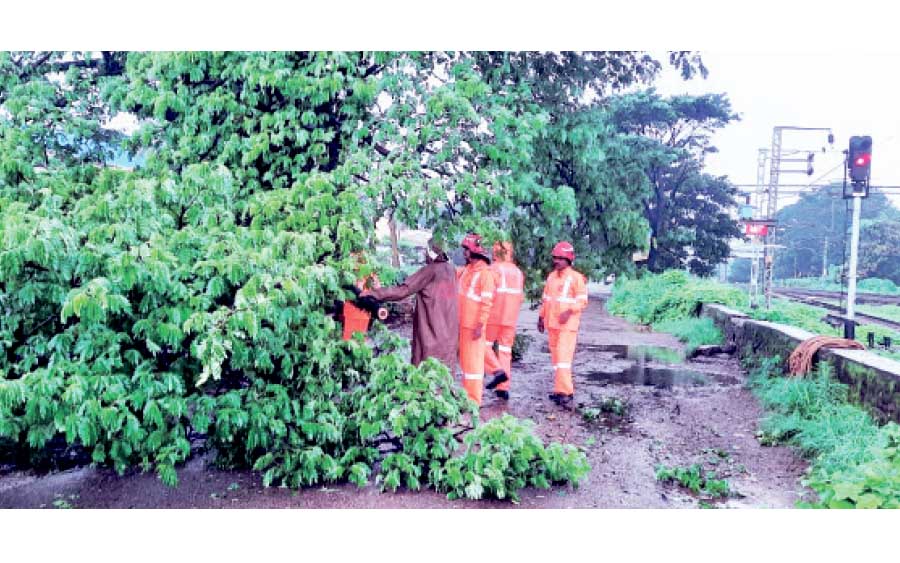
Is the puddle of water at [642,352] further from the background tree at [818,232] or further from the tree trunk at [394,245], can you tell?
the tree trunk at [394,245]

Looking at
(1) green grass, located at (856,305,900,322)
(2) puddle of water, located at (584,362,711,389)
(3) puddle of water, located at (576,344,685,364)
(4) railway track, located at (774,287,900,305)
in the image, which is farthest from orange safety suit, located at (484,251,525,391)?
(1) green grass, located at (856,305,900,322)

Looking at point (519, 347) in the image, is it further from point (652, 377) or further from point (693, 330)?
point (693, 330)

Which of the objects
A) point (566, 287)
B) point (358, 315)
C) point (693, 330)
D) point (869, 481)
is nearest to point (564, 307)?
point (566, 287)

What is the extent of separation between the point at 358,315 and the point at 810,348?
3831mm

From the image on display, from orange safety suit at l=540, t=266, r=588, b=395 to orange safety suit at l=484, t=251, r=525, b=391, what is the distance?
31 centimetres

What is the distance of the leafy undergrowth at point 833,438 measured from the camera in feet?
12.1

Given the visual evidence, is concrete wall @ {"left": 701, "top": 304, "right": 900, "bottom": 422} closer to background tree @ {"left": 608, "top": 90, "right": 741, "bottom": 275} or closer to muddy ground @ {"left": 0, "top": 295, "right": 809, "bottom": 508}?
muddy ground @ {"left": 0, "top": 295, "right": 809, "bottom": 508}

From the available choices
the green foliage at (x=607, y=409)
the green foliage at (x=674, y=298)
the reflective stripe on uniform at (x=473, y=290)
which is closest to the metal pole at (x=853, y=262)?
the green foliage at (x=607, y=409)

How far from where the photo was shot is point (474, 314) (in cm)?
588

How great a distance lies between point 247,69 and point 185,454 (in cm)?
239

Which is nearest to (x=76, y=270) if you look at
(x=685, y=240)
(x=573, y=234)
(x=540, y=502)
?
(x=540, y=502)

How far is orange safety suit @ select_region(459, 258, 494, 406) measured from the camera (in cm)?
584

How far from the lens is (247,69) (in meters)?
4.52

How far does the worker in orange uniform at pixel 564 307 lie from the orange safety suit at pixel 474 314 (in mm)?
702
